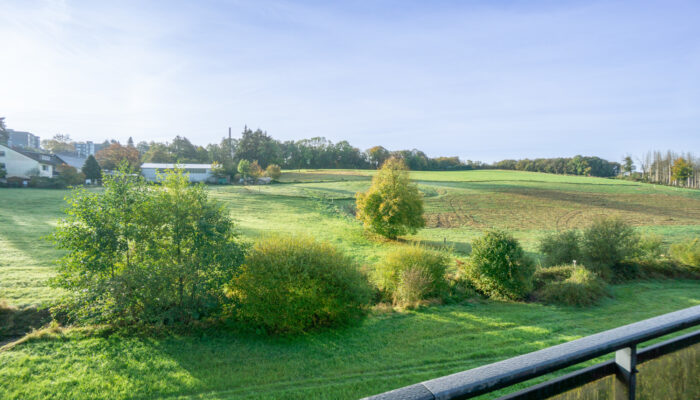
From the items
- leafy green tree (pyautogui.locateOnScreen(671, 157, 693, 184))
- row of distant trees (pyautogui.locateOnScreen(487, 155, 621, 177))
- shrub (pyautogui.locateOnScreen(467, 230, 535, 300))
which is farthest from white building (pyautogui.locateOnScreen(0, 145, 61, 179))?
leafy green tree (pyautogui.locateOnScreen(671, 157, 693, 184))

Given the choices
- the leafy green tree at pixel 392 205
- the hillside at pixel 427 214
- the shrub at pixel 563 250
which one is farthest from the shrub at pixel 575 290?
the leafy green tree at pixel 392 205

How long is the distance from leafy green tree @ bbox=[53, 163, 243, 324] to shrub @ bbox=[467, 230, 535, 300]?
1127cm

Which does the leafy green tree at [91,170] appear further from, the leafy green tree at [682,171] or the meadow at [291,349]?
the leafy green tree at [682,171]

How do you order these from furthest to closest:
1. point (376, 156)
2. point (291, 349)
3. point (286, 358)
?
1. point (376, 156)
2. point (291, 349)
3. point (286, 358)

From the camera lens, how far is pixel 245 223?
102 feet

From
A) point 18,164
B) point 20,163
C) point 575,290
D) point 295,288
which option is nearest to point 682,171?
point 575,290

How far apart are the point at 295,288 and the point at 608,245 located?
18.4 m

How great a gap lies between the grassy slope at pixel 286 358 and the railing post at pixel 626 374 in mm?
7941

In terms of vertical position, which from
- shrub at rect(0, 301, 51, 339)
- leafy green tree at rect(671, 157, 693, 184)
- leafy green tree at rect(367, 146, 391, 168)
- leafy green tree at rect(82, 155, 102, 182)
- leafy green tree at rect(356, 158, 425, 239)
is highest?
leafy green tree at rect(367, 146, 391, 168)

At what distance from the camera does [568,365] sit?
133 cm

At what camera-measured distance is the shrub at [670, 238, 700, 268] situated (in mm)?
20719

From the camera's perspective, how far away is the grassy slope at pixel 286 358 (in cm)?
875

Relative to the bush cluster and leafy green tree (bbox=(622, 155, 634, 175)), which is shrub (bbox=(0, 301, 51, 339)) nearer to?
the bush cluster

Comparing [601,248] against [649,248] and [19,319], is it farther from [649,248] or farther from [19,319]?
[19,319]
